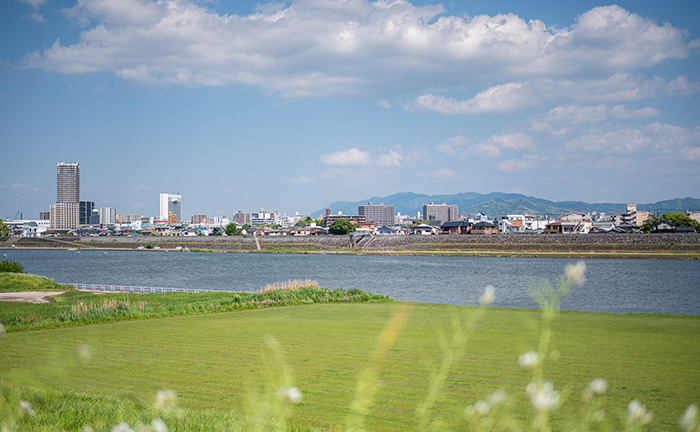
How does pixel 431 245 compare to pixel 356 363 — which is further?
pixel 431 245

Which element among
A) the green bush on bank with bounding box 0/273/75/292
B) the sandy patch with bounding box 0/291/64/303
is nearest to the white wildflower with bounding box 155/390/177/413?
the sandy patch with bounding box 0/291/64/303

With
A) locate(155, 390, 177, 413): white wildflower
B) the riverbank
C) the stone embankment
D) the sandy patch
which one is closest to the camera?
locate(155, 390, 177, 413): white wildflower

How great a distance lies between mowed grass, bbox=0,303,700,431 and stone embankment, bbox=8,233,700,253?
7488cm

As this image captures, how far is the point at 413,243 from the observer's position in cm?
11181

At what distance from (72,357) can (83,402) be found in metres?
5.36

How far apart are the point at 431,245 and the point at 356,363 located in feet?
321

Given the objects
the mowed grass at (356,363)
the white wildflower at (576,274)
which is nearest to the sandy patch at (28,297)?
the mowed grass at (356,363)

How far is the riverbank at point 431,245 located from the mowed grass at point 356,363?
7210cm

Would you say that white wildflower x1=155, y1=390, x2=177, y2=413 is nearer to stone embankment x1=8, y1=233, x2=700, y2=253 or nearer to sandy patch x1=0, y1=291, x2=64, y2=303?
sandy patch x1=0, y1=291, x2=64, y2=303

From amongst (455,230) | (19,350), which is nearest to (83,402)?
(19,350)

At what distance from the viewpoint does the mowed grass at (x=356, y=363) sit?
320 inches

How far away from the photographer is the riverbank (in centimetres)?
8288

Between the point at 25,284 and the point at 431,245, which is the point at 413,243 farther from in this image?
the point at 25,284

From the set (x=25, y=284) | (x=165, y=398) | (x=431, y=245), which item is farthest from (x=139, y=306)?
(x=431, y=245)
